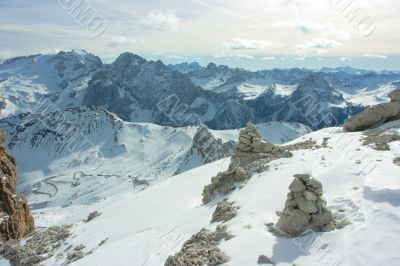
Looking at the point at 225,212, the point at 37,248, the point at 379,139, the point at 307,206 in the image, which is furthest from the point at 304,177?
the point at 37,248

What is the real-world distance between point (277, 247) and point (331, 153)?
14.7m

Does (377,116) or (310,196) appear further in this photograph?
(377,116)

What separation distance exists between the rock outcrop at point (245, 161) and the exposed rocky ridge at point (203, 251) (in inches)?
444

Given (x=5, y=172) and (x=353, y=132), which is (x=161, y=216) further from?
(x=5, y=172)

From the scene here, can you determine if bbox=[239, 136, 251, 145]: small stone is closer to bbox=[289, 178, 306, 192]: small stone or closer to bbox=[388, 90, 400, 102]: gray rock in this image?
bbox=[388, 90, 400, 102]: gray rock

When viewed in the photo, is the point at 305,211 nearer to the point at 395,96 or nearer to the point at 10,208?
the point at 395,96

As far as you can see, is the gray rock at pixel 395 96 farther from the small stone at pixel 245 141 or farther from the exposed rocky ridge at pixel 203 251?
the exposed rocky ridge at pixel 203 251

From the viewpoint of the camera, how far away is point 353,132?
41.2m

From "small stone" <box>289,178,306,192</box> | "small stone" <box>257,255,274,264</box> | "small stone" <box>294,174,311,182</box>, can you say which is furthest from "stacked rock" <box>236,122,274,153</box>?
"small stone" <box>257,255,274,264</box>

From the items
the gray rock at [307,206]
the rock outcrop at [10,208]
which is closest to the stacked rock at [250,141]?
the gray rock at [307,206]

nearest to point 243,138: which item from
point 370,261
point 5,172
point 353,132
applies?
point 353,132

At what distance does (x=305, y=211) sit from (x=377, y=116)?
24.4 m

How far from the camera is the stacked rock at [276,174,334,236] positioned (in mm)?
21297

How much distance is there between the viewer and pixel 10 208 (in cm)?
6184
